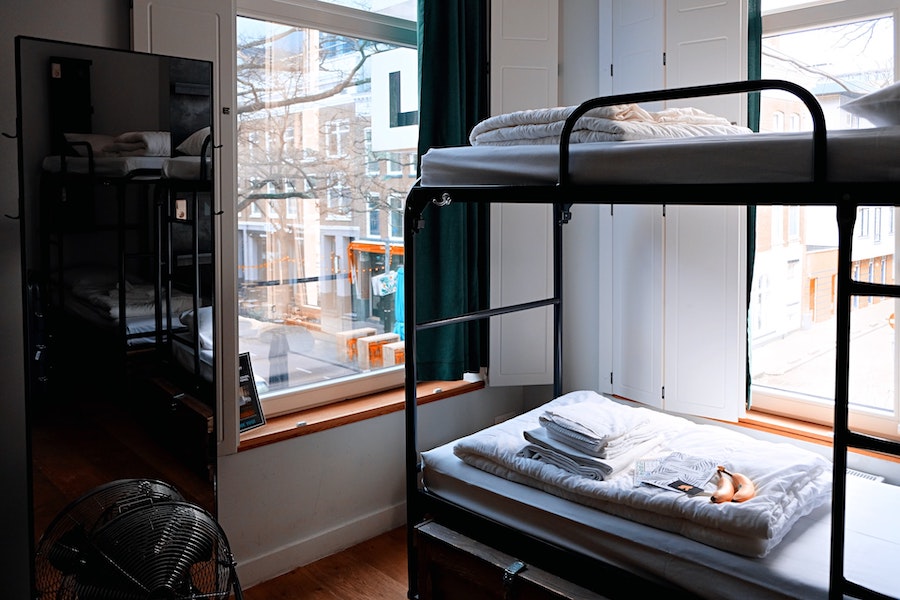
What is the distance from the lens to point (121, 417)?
2.22 meters

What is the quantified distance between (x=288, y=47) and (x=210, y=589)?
186 centimetres

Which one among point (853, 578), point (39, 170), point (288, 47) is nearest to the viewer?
point (853, 578)

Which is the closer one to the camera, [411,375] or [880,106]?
[880,106]

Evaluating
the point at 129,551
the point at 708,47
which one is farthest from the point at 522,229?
the point at 129,551

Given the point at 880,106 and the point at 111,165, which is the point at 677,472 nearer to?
the point at 880,106

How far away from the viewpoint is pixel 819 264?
2.95m

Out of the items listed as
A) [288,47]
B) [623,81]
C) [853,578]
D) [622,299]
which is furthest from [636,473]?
[288,47]

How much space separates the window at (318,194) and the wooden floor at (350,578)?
0.60m

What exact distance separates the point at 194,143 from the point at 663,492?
5.48ft

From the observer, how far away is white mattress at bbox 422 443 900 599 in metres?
1.70

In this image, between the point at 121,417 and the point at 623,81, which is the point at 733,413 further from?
the point at 121,417

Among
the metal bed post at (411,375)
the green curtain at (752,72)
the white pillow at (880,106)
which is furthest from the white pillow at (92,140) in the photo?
the green curtain at (752,72)

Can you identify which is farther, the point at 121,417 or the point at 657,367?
the point at 657,367

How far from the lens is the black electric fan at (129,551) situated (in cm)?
171
